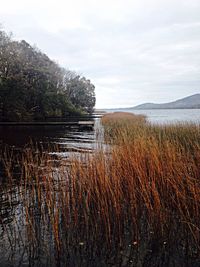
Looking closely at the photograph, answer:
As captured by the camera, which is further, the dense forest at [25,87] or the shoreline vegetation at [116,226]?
the dense forest at [25,87]

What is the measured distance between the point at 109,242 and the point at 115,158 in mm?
1925

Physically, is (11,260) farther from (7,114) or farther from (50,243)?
(7,114)

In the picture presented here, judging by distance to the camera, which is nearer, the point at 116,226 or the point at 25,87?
the point at 116,226

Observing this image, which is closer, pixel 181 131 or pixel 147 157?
pixel 147 157

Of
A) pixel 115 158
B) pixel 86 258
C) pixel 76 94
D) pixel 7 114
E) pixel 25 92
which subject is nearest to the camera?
pixel 86 258

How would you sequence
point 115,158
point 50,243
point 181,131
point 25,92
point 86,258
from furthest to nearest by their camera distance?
point 25,92 < point 181,131 < point 115,158 < point 50,243 < point 86,258

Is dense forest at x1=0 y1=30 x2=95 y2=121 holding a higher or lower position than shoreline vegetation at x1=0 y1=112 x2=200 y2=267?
higher

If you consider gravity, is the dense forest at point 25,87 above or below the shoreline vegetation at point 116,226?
above

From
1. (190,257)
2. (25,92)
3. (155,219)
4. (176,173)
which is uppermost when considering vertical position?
(25,92)

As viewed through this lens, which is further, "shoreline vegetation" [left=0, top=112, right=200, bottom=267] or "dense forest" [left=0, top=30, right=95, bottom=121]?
"dense forest" [left=0, top=30, right=95, bottom=121]

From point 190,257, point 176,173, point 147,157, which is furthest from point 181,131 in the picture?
point 190,257

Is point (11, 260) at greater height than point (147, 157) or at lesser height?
lesser

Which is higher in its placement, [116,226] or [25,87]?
[25,87]

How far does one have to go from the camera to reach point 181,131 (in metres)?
12.3
